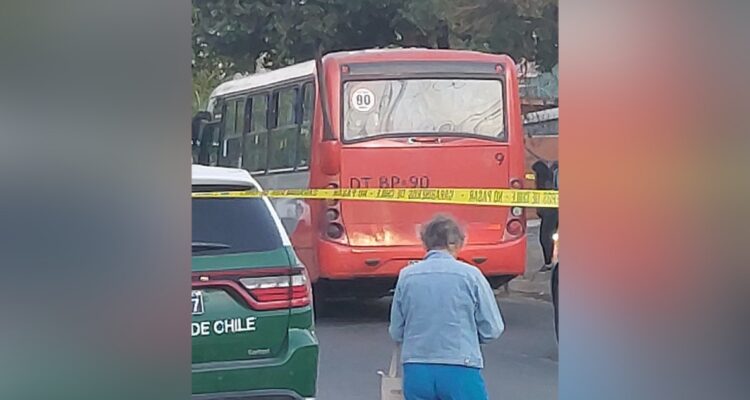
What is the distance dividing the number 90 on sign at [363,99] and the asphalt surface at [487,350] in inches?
77.3

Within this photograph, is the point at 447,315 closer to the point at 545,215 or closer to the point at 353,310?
the point at 353,310

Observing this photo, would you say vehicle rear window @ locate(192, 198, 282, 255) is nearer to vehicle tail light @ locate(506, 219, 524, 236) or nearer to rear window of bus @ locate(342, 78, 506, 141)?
rear window of bus @ locate(342, 78, 506, 141)

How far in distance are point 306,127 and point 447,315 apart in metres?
5.41

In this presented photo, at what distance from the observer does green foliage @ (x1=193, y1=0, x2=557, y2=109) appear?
1055 cm

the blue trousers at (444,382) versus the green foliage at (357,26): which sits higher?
the green foliage at (357,26)

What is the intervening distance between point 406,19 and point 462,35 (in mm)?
587

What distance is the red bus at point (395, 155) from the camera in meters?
9.52

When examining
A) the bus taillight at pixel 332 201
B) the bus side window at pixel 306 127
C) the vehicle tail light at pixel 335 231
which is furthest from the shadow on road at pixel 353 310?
the bus side window at pixel 306 127

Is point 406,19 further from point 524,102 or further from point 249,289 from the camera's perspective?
point 249,289

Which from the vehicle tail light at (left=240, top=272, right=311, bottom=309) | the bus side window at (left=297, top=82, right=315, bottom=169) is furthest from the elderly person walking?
the bus side window at (left=297, top=82, right=315, bottom=169)

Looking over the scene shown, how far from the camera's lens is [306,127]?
9.88 meters
